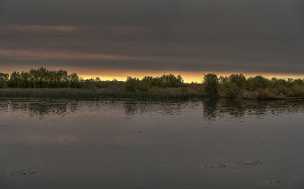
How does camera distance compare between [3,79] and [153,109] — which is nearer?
[153,109]

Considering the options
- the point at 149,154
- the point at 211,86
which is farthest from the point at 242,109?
the point at 211,86

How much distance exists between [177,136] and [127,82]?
51.4 meters

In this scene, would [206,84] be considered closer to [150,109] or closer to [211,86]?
[211,86]

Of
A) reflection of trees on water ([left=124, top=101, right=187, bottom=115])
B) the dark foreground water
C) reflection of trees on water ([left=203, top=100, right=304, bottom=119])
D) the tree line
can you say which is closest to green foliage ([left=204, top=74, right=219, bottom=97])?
the tree line

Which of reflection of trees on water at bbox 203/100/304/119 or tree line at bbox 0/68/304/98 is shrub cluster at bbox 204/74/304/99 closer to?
tree line at bbox 0/68/304/98

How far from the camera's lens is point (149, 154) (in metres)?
16.5

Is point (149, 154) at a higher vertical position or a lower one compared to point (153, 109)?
lower

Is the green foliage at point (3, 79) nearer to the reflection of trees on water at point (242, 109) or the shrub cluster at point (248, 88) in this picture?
the shrub cluster at point (248, 88)

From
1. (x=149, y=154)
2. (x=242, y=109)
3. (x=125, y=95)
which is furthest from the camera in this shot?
(x=125, y=95)

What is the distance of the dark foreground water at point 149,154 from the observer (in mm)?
12508

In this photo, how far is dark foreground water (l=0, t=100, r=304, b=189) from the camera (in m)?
12.5

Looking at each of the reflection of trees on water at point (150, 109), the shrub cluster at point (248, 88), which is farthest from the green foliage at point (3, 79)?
the reflection of trees on water at point (150, 109)

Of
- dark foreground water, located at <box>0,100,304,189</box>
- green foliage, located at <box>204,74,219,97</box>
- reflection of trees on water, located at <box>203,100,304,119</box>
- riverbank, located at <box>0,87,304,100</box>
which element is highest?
green foliage, located at <box>204,74,219,97</box>

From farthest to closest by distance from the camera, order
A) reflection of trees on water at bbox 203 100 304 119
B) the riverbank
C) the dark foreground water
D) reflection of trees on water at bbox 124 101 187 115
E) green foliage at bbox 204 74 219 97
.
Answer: green foliage at bbox 204 74 219 97 → the riverbank → reflection of trees on water at bbox 124 101 187 115 → reflection of trees on water at bbox 203 100 304 119 → the dark foreground water
